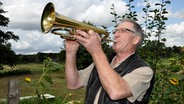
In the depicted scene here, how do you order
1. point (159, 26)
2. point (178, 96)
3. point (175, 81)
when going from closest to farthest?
point (175, 81) < point (178, 96) < point (159, 26)

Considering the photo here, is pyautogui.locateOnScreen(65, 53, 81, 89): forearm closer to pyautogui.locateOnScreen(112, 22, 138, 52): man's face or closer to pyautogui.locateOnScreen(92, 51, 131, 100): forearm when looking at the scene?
pyautogui.locateOnScreen(112, 22, 138, 52): man's face

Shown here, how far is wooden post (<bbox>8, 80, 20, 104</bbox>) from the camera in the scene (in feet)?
20.3

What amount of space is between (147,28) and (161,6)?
0.44 m

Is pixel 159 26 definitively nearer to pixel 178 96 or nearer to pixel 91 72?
pixel 178 96

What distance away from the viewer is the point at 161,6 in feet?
19.8

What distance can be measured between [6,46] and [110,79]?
100ft

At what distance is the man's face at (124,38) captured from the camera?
3160 mm

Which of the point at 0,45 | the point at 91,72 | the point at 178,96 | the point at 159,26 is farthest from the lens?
the point at 0,45

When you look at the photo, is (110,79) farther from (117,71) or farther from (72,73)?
(72,73)

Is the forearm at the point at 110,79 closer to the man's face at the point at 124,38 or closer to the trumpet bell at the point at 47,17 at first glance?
the man's face at the point at 124,38

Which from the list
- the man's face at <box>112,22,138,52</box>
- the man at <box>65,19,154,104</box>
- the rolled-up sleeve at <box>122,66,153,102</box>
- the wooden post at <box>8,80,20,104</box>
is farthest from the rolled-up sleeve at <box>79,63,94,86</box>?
the wooden post at <box>8,80,20,104</box>

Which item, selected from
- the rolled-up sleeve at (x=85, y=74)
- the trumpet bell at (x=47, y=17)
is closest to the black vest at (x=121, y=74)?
the rolled-up sleeve at (x=85, y=74)

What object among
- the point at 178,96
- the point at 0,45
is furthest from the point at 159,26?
the point at 0,45

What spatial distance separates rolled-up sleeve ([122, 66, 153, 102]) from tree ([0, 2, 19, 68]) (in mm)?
29234
